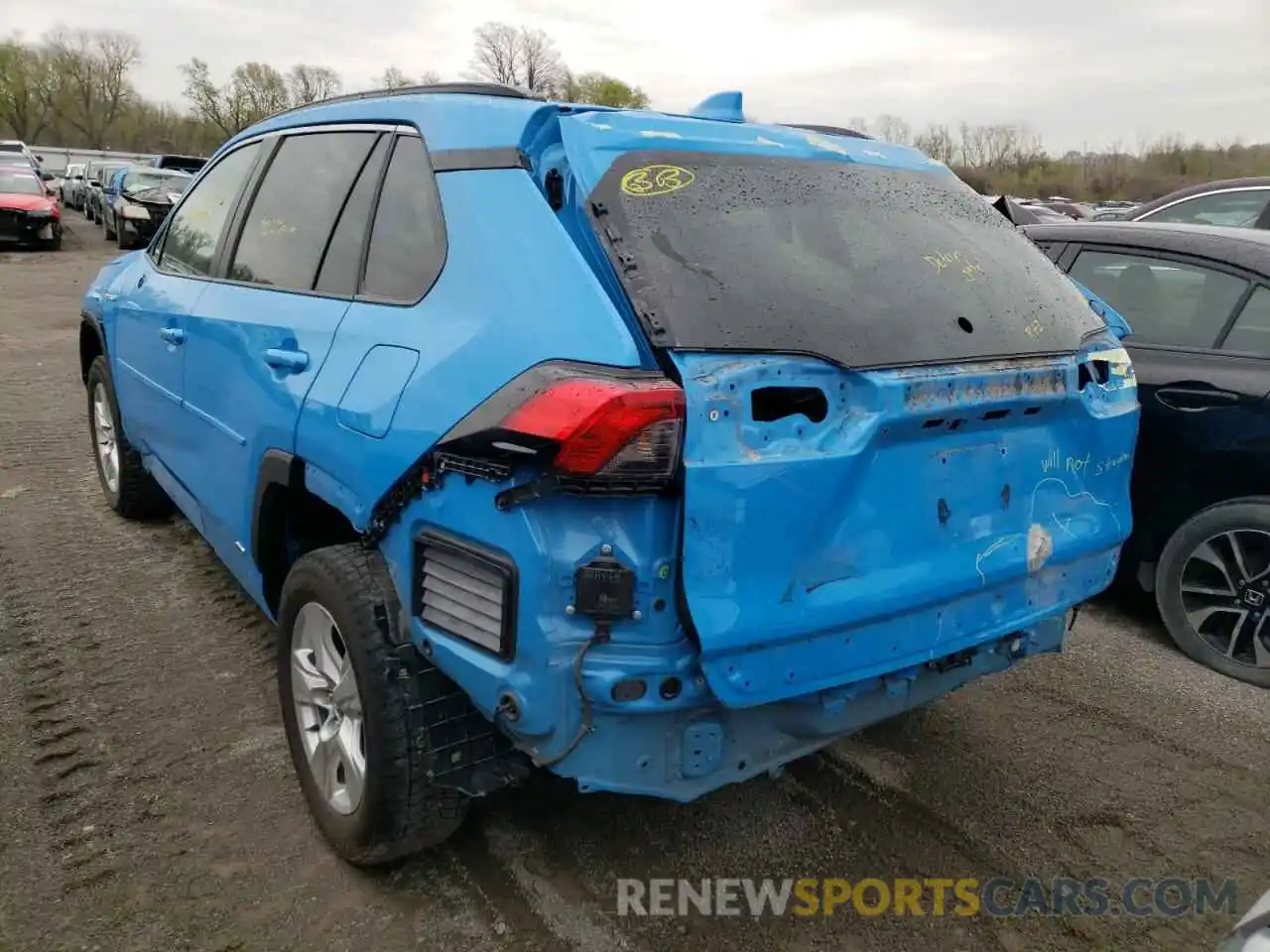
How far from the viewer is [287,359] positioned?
2.69 meters

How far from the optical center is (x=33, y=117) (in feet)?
238

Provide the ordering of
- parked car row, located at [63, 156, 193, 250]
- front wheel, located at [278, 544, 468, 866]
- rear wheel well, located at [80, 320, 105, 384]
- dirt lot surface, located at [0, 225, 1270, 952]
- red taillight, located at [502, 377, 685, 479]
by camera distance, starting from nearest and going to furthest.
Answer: red taillight, located at [502, 377, 685, 479] → front wheel, located at [278, 544, 468, 866] → dirt lot surface, located at [0, 225, 1270, 952] → rear wheel well, located at [80, 320, 105, 384] → parked car row, located at [63, 156, 193, 250]

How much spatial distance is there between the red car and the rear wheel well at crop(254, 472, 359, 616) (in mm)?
20649

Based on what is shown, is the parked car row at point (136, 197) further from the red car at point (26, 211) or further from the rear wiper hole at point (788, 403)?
the rear wiper hole at point (788, 403)

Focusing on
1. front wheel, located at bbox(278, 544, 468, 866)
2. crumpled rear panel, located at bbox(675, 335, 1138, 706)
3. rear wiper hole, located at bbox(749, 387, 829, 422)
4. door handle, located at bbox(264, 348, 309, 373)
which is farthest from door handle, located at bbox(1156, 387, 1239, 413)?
door handle, located at bbox(264, 348, 309, 373)

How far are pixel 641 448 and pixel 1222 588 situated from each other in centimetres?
315

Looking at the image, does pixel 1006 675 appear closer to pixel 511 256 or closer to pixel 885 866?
pixel 885 866

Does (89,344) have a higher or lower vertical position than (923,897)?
higher

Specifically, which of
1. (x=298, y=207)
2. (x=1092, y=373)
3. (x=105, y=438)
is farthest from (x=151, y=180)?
(x=1092, y=373)

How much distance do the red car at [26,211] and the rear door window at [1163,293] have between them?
21248 mm

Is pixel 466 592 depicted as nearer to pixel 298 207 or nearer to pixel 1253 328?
pixel 298 207

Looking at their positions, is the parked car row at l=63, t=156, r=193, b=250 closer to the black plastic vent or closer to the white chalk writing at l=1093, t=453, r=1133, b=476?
the black plastic vent

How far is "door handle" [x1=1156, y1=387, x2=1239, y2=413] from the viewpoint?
3.80m

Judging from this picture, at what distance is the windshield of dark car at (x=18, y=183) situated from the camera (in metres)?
20.2
